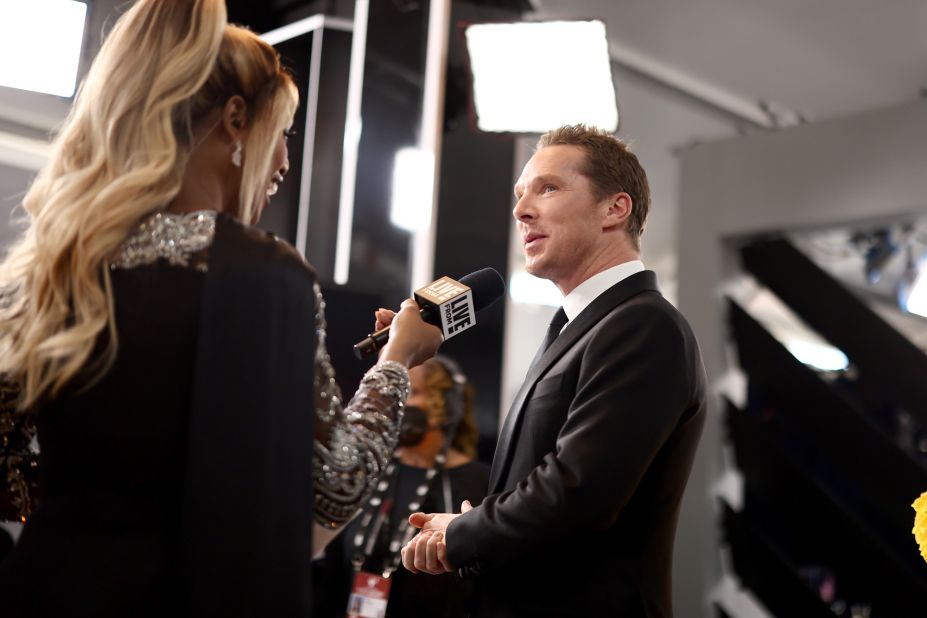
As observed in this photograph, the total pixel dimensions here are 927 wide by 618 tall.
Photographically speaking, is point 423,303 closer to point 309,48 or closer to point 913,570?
point 309,48

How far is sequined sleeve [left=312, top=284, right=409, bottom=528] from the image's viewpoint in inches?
51.3

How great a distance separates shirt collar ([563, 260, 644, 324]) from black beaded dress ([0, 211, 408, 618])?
2.58ft

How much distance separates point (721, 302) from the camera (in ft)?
15.6

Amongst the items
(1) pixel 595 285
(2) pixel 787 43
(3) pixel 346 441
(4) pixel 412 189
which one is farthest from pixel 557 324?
(2) pixel 787 43

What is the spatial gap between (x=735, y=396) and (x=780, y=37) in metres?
2.15

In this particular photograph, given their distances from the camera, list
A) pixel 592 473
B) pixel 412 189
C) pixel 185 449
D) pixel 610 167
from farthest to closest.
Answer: pixel 412 189, pixel 610 167, pixel 592 473, pixel 185 449

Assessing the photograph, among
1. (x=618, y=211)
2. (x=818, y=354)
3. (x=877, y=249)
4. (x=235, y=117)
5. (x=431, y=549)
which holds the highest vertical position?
(x=818, y=354)

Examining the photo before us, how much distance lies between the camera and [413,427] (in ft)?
11.1

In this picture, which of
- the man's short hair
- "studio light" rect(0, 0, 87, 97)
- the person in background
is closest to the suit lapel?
the man's short hair

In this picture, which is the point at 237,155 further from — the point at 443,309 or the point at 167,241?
the point at 443,309

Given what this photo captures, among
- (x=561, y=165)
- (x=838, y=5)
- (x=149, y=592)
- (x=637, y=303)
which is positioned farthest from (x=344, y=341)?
(x=838, y=5)

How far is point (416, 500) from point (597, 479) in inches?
67.4

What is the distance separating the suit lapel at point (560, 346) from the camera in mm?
1817

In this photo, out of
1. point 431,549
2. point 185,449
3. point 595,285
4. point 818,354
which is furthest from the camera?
point 818,354
